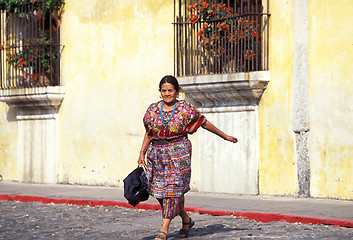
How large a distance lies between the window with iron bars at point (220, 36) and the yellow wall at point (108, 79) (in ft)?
1.62

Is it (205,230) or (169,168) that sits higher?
(169,168)

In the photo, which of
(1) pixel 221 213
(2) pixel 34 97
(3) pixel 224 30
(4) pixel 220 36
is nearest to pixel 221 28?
(3) pixel 224 30

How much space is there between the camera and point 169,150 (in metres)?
7.58

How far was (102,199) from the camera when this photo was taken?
12.0 metres

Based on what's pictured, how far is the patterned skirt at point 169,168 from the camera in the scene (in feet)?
24.8

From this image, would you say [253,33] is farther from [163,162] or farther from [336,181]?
[163,162]

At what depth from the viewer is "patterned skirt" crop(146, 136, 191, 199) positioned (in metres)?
7.55

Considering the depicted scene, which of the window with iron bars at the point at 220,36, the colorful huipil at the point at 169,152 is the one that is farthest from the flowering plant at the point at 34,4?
the colorful huipil at the point at 169,152

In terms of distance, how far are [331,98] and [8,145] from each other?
8.57 m

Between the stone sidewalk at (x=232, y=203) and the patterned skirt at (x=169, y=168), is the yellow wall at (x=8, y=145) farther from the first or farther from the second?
the patterned skirt at (x=169, y=168)

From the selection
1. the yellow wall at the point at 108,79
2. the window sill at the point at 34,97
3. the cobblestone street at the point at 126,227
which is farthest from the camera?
the window sill at the point at 34,97

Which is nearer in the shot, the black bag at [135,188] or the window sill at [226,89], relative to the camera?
the black bag at [135,188]

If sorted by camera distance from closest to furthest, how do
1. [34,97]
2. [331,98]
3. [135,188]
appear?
[135,188] < [331,98] < [34,97]

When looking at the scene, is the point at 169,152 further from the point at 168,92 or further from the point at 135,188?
the point at 168,92
